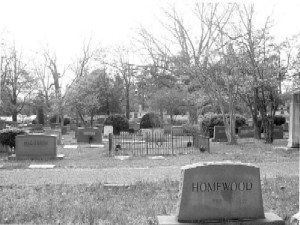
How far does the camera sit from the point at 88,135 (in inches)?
891

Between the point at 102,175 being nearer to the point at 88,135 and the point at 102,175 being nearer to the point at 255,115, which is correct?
the point at 88,135

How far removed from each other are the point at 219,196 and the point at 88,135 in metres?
18.4

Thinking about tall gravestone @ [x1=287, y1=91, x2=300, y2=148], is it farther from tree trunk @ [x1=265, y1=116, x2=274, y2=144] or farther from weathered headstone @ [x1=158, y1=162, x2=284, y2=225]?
weathered headstone @ [x1=158, y1=162, x2=284, y2=225]

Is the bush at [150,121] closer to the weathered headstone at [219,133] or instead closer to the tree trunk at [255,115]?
the weathered headstone at [219,133]

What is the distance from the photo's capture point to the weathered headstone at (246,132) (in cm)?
2520

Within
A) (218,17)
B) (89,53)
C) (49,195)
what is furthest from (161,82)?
(49,195)

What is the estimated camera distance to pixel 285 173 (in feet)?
31.9

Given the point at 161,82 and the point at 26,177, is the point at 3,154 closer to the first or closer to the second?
the point at 26,177

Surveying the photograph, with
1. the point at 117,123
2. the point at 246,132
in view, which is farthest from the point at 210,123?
the point at 117,123

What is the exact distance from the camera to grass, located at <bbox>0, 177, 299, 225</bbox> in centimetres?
554

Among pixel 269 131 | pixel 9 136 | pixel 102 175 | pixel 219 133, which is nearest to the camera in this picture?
pixel 102 175

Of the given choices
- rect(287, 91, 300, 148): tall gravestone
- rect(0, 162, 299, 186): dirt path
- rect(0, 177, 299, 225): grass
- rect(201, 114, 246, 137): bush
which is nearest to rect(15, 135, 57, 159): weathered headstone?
rect(0, 162, 299, 186): dirt path

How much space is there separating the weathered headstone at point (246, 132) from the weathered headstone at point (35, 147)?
46.9ft

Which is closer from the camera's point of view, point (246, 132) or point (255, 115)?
point (255, 115)
